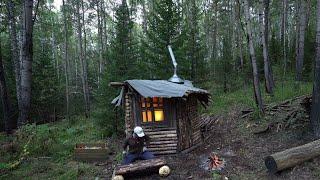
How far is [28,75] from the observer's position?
37.6ft

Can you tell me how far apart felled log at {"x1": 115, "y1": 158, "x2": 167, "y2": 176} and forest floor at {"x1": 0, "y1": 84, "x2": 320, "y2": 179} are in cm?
30

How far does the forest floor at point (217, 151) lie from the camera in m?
9.37

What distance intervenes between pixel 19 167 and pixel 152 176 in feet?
16.1

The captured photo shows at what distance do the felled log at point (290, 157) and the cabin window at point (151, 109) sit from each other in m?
4.63

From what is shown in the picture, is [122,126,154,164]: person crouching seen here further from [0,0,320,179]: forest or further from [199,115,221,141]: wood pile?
[199,115,221,141]: wood pile

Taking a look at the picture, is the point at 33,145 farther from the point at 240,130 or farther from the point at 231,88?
the point at 231,88

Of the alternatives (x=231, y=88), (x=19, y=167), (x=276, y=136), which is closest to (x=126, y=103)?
(x=19, y=167)

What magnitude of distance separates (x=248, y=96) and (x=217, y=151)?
8.71 metres

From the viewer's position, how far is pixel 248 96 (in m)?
19.5

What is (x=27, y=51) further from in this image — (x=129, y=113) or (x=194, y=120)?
(x=194, y=120)

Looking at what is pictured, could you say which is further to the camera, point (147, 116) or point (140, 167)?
point (147, 116)

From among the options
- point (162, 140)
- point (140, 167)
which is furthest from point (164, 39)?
point (140, 167)

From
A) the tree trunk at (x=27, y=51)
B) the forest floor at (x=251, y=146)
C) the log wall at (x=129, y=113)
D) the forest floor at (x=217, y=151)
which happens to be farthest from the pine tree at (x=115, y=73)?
the forest floor at (x=251, y=146)

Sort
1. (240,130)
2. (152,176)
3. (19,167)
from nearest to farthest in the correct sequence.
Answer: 1. (152,176)
2. (19,167)
3. (240,130)
